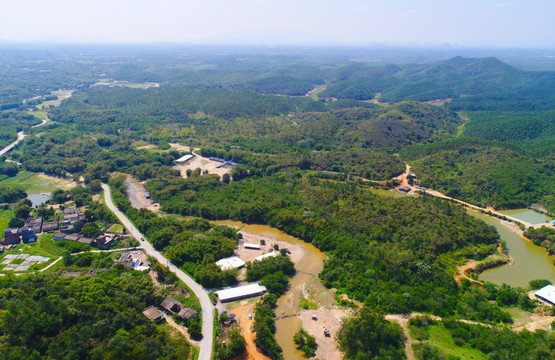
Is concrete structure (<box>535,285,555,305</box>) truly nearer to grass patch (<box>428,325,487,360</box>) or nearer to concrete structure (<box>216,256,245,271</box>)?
grass patch (<box>428,325,487,360</box>)

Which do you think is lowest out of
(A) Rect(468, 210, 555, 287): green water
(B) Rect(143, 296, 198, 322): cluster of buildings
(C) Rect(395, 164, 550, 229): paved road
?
(A) Rect(468, 210, 555, 287): green water

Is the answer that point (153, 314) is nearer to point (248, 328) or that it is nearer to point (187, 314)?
point (187, 314)

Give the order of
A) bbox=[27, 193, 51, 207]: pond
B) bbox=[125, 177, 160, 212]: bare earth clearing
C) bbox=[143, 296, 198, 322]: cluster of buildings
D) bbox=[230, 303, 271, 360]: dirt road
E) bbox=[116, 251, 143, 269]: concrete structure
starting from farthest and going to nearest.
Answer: bbox=[27, 193, 51, 207]: pond < bbox=[125, 177, 160, 212]: bare earth clearing < bbox=[116, 251, 143, 269]: concrete structure < bbox=[143, 296, 198, 322]: cluster of buildings < bbox=[230, 303, 271, 360]: dirt road

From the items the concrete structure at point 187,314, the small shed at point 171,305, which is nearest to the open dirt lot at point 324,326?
the concrete structure at point 187,314

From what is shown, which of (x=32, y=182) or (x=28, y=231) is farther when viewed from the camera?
(x=32, y=182)

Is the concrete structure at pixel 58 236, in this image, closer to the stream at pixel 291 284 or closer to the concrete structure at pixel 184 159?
the stream at pixel 291 284

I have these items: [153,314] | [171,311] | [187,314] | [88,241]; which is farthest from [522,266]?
[88,241]

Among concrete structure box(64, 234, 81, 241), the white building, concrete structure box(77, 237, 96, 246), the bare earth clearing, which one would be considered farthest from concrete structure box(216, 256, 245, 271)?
the white building
